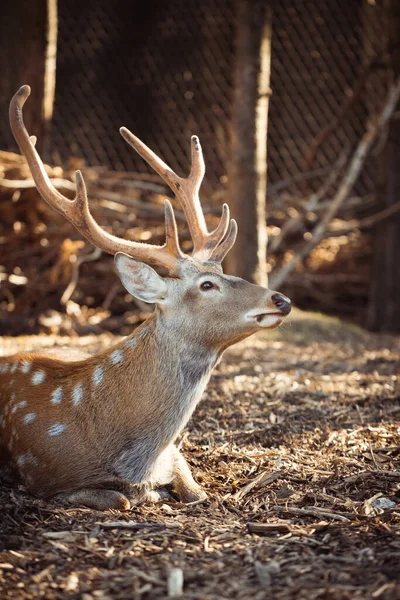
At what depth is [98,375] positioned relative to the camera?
3729 mm

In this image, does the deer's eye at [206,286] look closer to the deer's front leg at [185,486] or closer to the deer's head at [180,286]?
the deer's head at [180,286]

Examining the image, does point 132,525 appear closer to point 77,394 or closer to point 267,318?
point 77,394

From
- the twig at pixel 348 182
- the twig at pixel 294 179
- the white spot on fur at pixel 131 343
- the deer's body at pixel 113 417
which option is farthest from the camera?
the twig at pixel 294 179

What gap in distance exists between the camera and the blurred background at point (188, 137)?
7777 mm

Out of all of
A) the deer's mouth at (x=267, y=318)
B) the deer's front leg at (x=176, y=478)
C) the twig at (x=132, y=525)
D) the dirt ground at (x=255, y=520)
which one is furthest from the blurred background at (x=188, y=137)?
the twig at (x=132, y=525)

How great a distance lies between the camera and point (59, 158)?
8.59 m

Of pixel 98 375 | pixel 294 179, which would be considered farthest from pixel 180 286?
pixel 294 179

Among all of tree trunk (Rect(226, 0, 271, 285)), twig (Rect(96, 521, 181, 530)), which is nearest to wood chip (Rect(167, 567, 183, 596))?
twig (Rect(96, 521, 181, 530))

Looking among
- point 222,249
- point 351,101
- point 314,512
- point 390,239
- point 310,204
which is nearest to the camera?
point 314,512

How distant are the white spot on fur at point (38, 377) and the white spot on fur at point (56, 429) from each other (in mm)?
320

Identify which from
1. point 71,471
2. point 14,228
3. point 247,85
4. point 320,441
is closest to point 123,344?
point 71,471

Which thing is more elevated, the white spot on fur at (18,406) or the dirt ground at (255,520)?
the white spot on fur at (18,406)

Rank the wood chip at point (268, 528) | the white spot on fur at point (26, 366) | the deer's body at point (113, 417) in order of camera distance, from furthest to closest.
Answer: the white spot on fur at point (26, 366)
the deer's body at point (113, 417)
the wood chip at point (268, 528)

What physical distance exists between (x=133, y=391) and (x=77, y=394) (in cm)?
27
